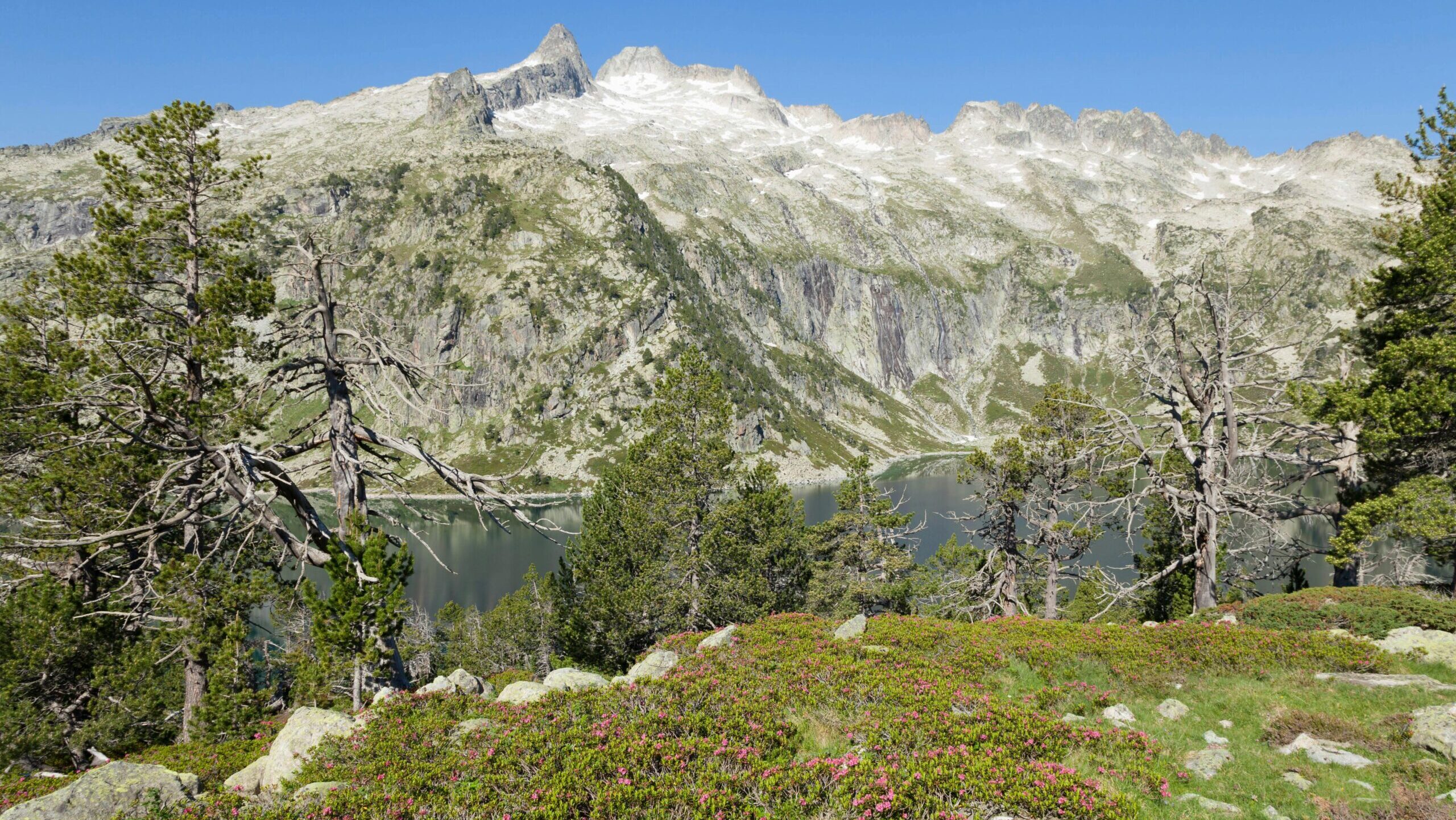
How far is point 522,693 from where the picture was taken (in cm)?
1330

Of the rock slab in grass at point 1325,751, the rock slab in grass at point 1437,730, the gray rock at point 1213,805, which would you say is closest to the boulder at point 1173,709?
the rock slab in grass at point 1325,751

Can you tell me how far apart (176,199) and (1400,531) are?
3364cm

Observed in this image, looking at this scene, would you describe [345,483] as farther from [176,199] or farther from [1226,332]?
[1226,332]

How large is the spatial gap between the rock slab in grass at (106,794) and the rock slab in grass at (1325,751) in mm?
16060

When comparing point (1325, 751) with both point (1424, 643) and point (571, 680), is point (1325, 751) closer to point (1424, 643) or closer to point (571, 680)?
point (1424, 643)

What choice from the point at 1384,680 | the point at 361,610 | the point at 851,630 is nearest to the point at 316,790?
the point at 361,610

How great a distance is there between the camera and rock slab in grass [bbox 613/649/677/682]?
14977 millimetres

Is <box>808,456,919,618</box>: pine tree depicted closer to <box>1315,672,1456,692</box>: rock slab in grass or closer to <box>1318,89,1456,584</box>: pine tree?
<box>1318,89,1456,584</box>: pine tree

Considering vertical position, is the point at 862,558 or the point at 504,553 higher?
the point at 862,558

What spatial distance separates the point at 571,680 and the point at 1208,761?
38.4ft

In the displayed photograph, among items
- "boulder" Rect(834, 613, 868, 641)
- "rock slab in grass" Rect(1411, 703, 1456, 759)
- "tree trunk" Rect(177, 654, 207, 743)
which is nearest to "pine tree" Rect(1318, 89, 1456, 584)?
"rock slab in grass" Rect(1411, 703, 1456, 759)

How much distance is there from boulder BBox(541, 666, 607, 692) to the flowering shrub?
188 cm

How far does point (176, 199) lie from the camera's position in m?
16.0

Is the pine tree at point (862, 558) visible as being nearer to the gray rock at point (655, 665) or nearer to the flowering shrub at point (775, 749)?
the gray rock at point (655, 665)
